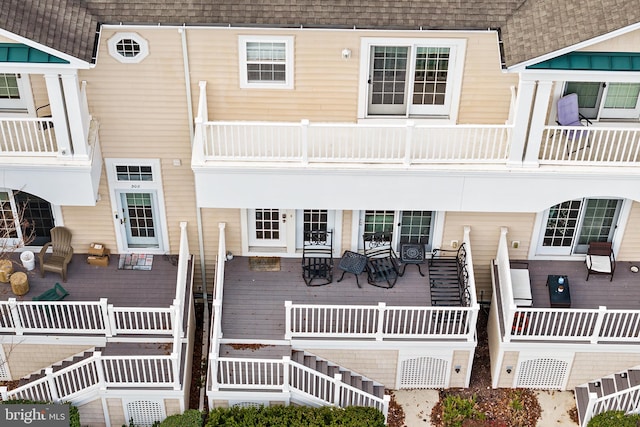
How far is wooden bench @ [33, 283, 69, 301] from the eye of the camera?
21.0 m

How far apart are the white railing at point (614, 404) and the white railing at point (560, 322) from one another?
4.46 ft

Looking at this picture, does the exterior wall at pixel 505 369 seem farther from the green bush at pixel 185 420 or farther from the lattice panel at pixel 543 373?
the green bush at pixel 185 420

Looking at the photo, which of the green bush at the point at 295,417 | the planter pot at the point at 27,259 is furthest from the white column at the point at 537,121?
the planter pot at the point at 27,259

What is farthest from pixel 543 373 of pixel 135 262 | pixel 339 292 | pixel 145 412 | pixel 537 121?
pixel 135 262

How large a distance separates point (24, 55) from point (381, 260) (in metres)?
10.5

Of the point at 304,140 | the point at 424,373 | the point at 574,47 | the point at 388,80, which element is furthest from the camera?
Result: the point at 424,373

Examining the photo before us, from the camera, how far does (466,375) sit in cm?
2134

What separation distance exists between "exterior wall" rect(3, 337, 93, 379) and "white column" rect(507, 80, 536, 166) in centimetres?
1164

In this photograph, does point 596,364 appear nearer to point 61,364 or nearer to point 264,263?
point 264,263

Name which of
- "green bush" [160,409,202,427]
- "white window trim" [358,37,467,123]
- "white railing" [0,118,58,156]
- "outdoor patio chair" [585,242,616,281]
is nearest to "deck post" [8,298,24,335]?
"white railing" [0,118,58,156]

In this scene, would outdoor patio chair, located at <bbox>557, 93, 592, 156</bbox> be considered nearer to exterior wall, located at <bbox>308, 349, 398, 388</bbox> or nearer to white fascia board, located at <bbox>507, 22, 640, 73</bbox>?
white fascia board, located at <bbox>507, 22, 640, 73</bbox>

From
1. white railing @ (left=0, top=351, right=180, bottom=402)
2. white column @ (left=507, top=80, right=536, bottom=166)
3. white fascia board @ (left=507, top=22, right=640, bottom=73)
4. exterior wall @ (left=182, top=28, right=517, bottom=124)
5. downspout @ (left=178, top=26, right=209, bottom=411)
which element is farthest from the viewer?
white railing @ (left=0, top=351, right=180, bottom=402)

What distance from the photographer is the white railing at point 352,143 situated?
18.5m

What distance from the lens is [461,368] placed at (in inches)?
836
